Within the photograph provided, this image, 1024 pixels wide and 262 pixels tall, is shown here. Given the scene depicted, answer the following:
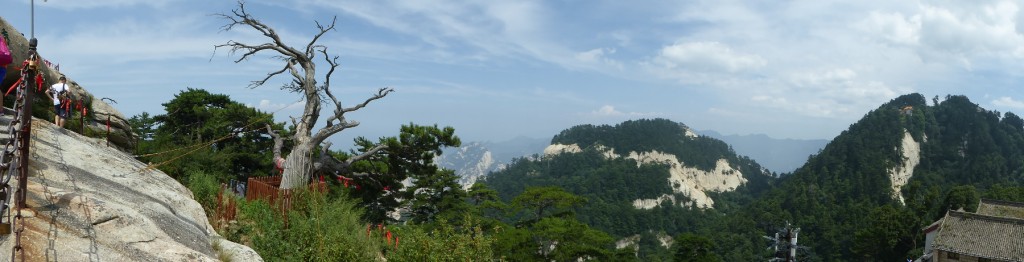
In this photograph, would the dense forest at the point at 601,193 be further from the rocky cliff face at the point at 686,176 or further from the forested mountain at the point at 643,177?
the rocky cliff face at the point at 686,176

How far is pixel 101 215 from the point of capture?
5711 mm

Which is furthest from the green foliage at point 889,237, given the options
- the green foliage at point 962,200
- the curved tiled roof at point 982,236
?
the curved tiled roof at point 982,236

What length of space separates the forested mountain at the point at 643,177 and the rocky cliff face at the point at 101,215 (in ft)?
290

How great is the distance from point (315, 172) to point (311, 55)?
3.36 m

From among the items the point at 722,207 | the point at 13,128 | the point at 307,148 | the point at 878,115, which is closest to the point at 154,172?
the point at 307,148

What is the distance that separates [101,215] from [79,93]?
16498 millimetres

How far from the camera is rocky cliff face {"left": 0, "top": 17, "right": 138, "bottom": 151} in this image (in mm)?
16094

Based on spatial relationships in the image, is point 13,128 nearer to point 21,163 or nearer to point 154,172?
point 21,163

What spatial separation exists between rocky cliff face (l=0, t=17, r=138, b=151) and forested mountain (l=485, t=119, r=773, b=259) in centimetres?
Answer: 8157

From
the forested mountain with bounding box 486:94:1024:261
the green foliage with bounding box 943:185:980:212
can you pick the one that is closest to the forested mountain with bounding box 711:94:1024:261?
the forested mountain with bounding box 486:94:1024:261

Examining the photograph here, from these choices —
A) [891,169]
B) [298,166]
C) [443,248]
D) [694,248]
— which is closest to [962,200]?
[694,248]

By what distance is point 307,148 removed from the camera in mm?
15023

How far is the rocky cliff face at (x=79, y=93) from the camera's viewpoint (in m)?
16.1

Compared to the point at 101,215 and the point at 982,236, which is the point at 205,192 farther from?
the point at 982,236
